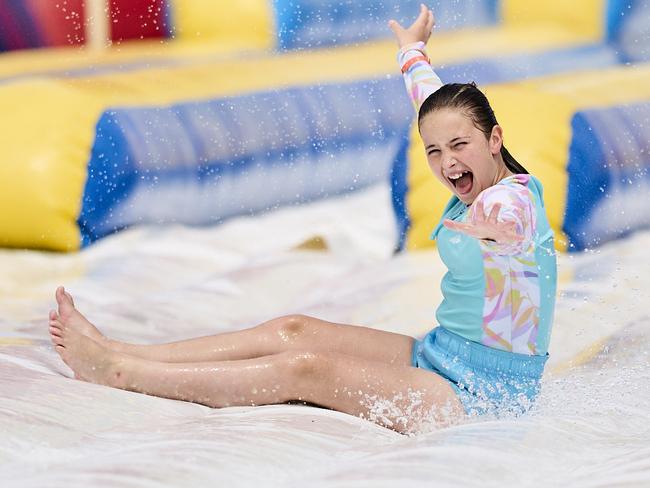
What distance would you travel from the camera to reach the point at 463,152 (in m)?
1.86

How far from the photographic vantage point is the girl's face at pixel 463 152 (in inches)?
73.0

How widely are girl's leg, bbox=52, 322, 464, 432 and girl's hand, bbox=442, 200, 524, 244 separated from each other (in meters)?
0.28

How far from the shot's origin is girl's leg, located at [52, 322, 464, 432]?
1.83 meters

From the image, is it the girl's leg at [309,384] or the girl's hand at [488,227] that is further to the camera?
the girl's leg at [309,384]

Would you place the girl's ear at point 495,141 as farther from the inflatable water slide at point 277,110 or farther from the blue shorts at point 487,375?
the inflatable water slide at point 277,110

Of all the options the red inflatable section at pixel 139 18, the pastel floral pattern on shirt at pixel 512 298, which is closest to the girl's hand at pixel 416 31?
the pastel floral pattern on shirt at pixel 512 298

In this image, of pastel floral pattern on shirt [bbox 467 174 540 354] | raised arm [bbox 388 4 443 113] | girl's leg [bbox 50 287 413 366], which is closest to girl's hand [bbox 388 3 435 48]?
raised arm [bbox 388 4 443 113]

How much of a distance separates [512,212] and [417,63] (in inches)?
20.0

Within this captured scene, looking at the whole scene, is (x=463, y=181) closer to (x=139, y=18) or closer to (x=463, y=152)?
(x=463, y=152)

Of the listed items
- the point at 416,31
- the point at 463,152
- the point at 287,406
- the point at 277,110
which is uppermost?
the point at 416,31

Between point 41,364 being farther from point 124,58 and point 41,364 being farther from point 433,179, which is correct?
point 124,58

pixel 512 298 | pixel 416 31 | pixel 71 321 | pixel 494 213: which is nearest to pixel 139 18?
pixel 416 31

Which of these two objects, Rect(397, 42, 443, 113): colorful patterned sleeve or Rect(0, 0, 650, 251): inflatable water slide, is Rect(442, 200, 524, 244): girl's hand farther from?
Rect(0, 0, 650, 251): inflatable water slide

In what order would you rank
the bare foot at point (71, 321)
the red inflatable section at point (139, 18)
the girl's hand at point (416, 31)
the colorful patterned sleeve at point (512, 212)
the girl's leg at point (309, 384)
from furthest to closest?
the red inflatable section at point (139, 18) → the girl's hand at point (416, 31) → the bare foot at point (71, 321) → the girl's leg at point (309, 384) → the colorful patterned sleeve at point (512, 212)
